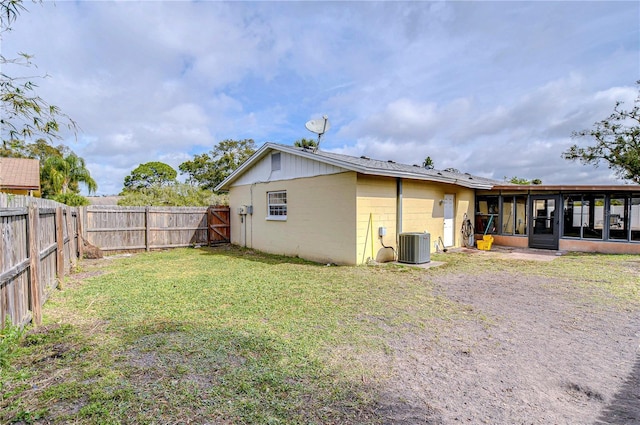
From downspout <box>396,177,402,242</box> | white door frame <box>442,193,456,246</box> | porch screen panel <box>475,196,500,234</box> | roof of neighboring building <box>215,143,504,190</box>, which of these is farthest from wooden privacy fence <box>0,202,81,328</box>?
porch screen panel <box>475,196,500,234</box>

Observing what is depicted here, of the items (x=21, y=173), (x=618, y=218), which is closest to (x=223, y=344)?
(x=618, y=218)

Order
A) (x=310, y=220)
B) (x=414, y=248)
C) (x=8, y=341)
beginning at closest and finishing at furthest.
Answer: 1. (x=8, y=341)
2. (x=414, y=248)
3. (x=310, y=220)

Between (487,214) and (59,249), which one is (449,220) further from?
(59,249)

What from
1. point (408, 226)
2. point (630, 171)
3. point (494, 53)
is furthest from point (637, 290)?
point (630, 171)

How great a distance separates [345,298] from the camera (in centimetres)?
568

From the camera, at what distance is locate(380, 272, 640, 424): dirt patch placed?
2.44 metres

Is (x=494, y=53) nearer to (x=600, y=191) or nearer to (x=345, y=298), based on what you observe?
(x=600, y=191)

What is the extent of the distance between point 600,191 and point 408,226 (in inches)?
284

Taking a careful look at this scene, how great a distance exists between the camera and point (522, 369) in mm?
3121

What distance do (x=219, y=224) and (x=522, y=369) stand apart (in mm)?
13149

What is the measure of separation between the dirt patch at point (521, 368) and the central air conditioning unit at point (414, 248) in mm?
3719

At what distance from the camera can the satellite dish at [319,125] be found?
10469mm

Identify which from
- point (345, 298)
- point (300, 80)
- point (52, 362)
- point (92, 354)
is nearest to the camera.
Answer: point (52, 362)

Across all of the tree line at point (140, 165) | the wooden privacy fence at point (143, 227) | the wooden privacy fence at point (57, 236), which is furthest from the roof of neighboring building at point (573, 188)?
the wooden privacy fence at point (143, 227)
